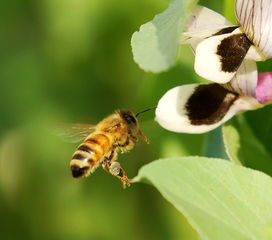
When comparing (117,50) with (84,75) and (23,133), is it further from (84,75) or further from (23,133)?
(23,133)

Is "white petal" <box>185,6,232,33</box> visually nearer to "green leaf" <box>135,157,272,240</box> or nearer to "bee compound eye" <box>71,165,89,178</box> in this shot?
"green leaf" <box>135,157,272,240</box>

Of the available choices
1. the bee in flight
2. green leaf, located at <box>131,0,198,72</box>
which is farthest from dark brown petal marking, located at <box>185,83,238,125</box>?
the bee in flight

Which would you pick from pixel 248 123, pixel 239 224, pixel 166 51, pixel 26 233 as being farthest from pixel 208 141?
pixel 26 233

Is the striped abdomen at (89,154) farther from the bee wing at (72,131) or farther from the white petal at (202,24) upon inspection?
the white petal at (202,24)

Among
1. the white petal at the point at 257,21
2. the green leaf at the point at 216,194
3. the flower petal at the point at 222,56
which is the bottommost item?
the green leaf at the point at 216,194

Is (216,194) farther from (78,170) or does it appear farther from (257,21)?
(78,170)

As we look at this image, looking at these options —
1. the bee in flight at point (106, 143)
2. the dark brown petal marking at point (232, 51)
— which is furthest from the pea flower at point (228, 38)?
the bee in flight at point (106, 143)
